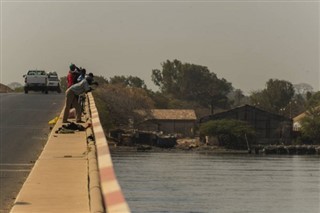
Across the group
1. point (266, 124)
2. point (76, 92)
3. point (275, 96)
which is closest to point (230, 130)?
point (266, 124)

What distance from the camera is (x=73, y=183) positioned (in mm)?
→ 13227

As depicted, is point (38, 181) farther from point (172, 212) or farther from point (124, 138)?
point (124, 138)

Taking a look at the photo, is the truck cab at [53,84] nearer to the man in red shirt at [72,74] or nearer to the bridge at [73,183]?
the man in red shirt at [72,74]

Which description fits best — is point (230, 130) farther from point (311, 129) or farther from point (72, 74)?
point (72, 74)

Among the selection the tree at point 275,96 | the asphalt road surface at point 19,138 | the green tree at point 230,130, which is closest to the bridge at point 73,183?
the asphalt road surface at point 19,138

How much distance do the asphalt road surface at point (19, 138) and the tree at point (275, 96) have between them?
151 m

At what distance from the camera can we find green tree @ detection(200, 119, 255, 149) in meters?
126

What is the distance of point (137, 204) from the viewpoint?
56812 mm

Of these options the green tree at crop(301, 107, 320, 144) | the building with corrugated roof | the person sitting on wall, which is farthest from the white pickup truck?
the green tree at crop(301, 107, 320, 144)

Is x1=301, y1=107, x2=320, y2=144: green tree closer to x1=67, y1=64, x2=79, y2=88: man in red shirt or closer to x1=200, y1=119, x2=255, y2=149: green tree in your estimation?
x1=200, y1=119, x2=255, y2=149: green tree

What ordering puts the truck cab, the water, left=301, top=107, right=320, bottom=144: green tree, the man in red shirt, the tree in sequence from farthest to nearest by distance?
the tree → left=301, top=107, right=320, bottom=144: green tree → the truck cab → the water → the man in red shirt

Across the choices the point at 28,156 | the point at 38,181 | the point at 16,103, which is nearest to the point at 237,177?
the point at 16,103

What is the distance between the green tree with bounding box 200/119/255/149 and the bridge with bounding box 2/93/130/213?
10795 centimetres

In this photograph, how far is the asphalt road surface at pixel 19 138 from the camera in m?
16.6
